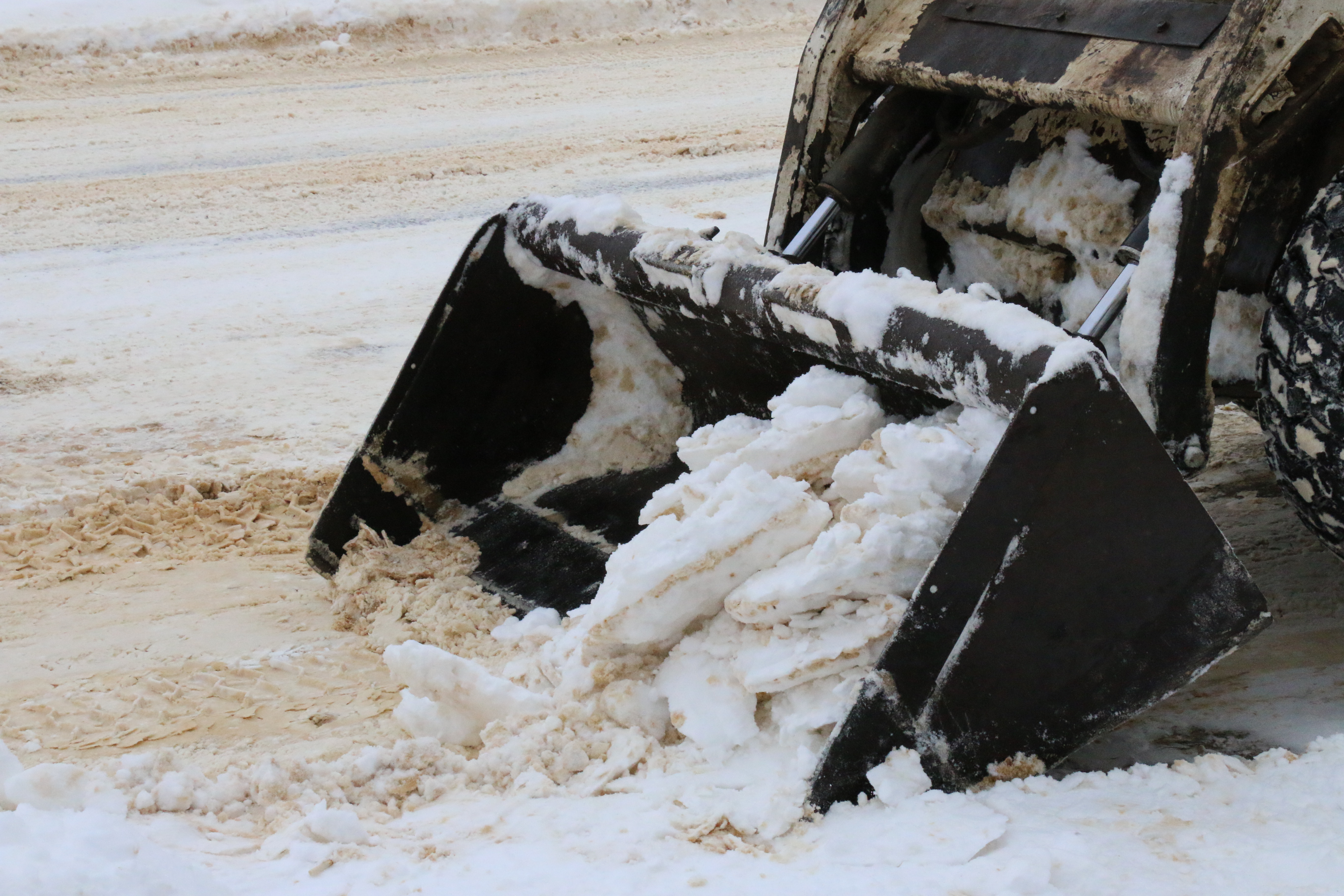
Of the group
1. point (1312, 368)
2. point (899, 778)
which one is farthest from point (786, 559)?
point (1312, 368)

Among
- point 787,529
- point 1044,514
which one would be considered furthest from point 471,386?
point 1044,514

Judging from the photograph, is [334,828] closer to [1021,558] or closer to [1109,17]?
[1021,558]

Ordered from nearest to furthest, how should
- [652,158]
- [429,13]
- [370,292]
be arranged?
[370,292] < [652,158] < [429,13]

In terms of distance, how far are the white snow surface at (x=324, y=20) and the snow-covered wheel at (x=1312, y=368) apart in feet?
33.5

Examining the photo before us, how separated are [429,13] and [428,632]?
997cm

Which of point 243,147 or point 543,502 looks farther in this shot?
point 243,147

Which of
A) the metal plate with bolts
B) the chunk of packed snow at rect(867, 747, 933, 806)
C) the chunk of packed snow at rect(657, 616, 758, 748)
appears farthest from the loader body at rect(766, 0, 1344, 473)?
the chunk of packed snow at rect(657, 616, 758, 748)

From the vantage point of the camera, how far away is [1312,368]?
1.98 meters

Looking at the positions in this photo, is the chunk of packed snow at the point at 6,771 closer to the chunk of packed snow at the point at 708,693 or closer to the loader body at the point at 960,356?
the chunk of packed snow at the point at 708,693

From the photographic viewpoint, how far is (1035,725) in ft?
6.12

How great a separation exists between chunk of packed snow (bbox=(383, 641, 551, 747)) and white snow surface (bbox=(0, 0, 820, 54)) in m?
9.89

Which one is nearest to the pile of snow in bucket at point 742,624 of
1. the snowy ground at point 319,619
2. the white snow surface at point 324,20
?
the snowy ground at point 319,619

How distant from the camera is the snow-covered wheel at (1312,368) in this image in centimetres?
196

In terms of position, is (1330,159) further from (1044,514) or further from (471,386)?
(471,386)
